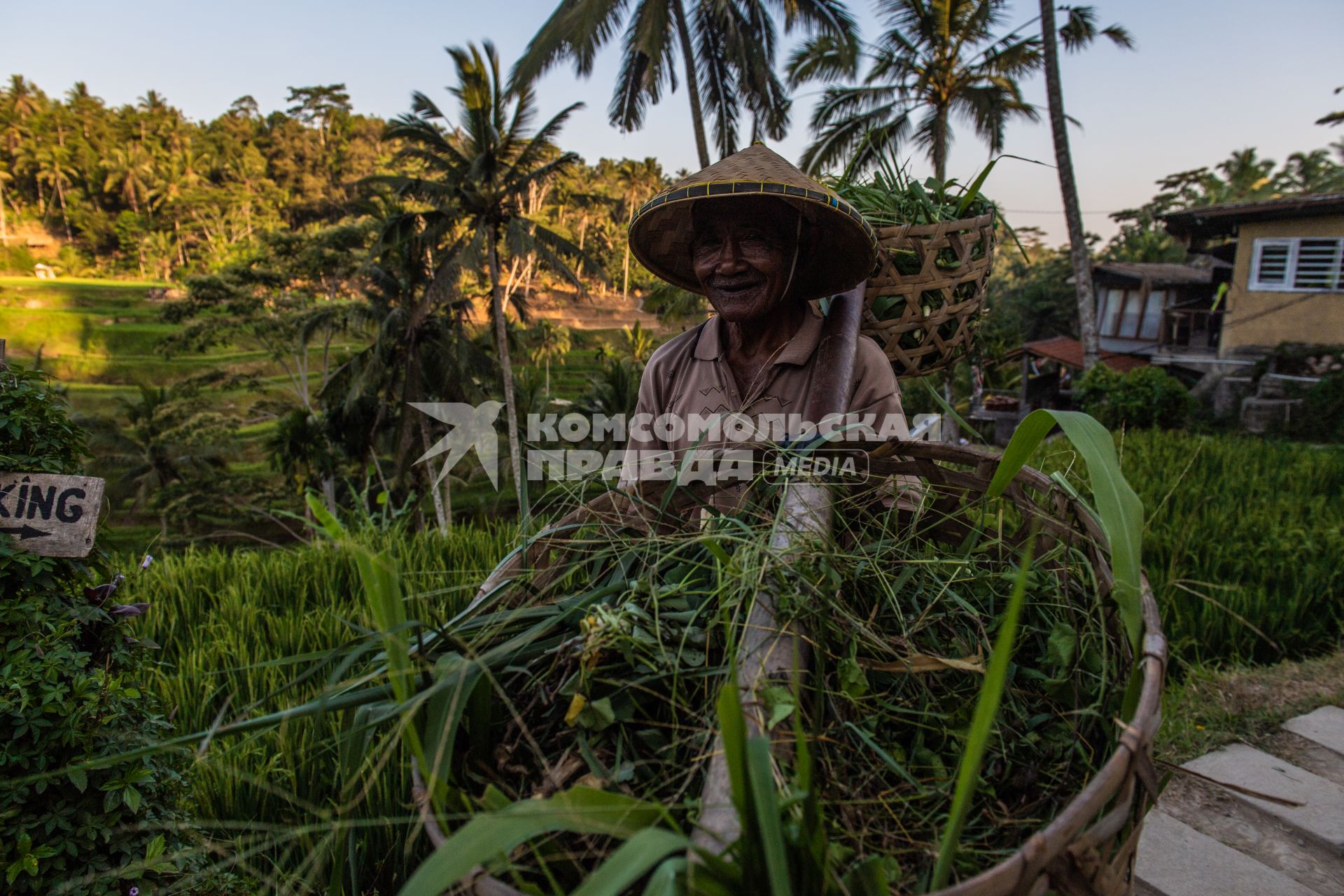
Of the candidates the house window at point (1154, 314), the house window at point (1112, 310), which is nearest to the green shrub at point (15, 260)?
the house window at point (1112, 310)

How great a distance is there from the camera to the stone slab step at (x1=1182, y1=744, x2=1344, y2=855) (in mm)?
1983

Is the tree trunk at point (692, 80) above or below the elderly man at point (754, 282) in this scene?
above

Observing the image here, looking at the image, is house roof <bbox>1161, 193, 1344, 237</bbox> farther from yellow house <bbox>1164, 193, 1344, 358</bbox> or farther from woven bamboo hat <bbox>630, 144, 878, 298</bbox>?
woven bamboo hat <bbox>630, 144, 878, 298</bbox>

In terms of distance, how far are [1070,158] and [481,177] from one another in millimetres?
10670

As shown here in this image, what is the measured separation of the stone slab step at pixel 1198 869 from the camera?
1732mm

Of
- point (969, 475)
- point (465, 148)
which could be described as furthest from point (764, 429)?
point (465, 148)

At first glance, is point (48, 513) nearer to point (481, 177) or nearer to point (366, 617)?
point (366, 617)

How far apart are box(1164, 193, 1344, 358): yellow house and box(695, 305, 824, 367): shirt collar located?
49.1ft

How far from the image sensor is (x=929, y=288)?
1621mm

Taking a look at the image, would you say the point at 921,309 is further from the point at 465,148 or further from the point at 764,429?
the point at 465,148

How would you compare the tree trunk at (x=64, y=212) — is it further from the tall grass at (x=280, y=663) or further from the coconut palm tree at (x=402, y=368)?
the tall grass at (x=280, y=663)

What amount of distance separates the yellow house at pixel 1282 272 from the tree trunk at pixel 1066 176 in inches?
149

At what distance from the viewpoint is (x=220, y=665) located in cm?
272

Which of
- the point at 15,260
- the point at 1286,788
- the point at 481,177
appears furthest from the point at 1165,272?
the point at 15,260
